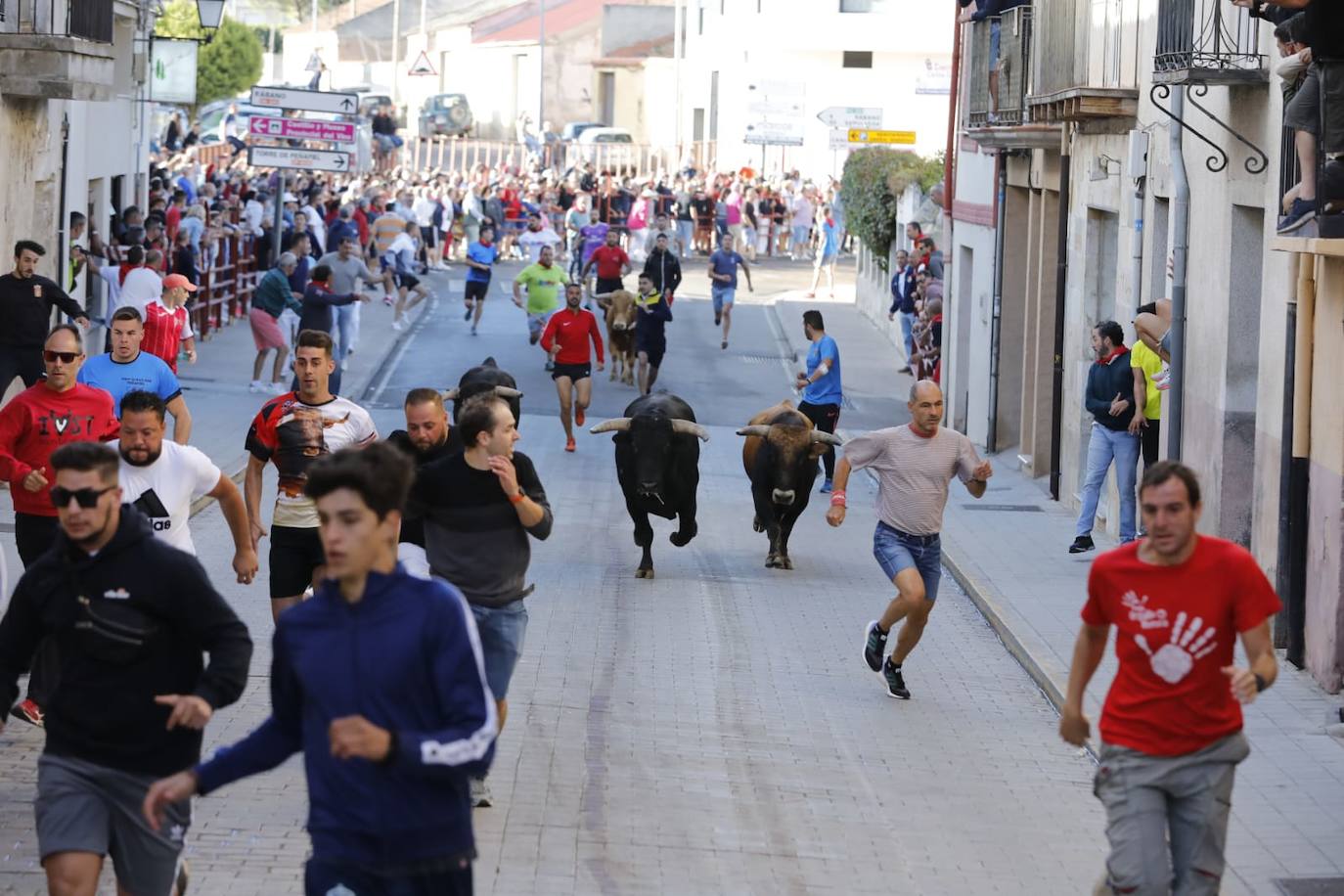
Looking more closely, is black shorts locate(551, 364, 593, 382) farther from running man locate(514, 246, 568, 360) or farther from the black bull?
running man locate(514, 246, 568, 360)

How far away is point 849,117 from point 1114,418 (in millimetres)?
24192

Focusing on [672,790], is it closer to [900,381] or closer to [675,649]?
[675,649]

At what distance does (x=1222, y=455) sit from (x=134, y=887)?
10290mm

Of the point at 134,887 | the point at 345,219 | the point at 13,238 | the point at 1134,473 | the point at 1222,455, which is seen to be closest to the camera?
the point at 134,887

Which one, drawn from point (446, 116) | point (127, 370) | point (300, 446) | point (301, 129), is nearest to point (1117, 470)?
point (127, 370)

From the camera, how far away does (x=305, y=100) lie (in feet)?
87.3

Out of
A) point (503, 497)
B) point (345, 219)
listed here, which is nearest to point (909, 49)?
point (345, 219)

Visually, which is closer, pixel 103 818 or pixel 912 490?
pixel 103 818

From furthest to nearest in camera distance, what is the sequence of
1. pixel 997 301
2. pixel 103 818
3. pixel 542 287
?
pixel 542 287 → pixel 997 301 → pixel 103 818

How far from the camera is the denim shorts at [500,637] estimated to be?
28.1 feet

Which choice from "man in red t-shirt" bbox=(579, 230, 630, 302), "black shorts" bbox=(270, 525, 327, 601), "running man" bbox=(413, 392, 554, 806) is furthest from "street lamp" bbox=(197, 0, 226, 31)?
"running man" bbox=(413, 392, 554, 806)

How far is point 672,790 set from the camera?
9508 mm

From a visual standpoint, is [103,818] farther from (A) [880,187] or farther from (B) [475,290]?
(A) [880,187]

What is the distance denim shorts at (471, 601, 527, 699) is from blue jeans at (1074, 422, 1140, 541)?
8.50 meters
